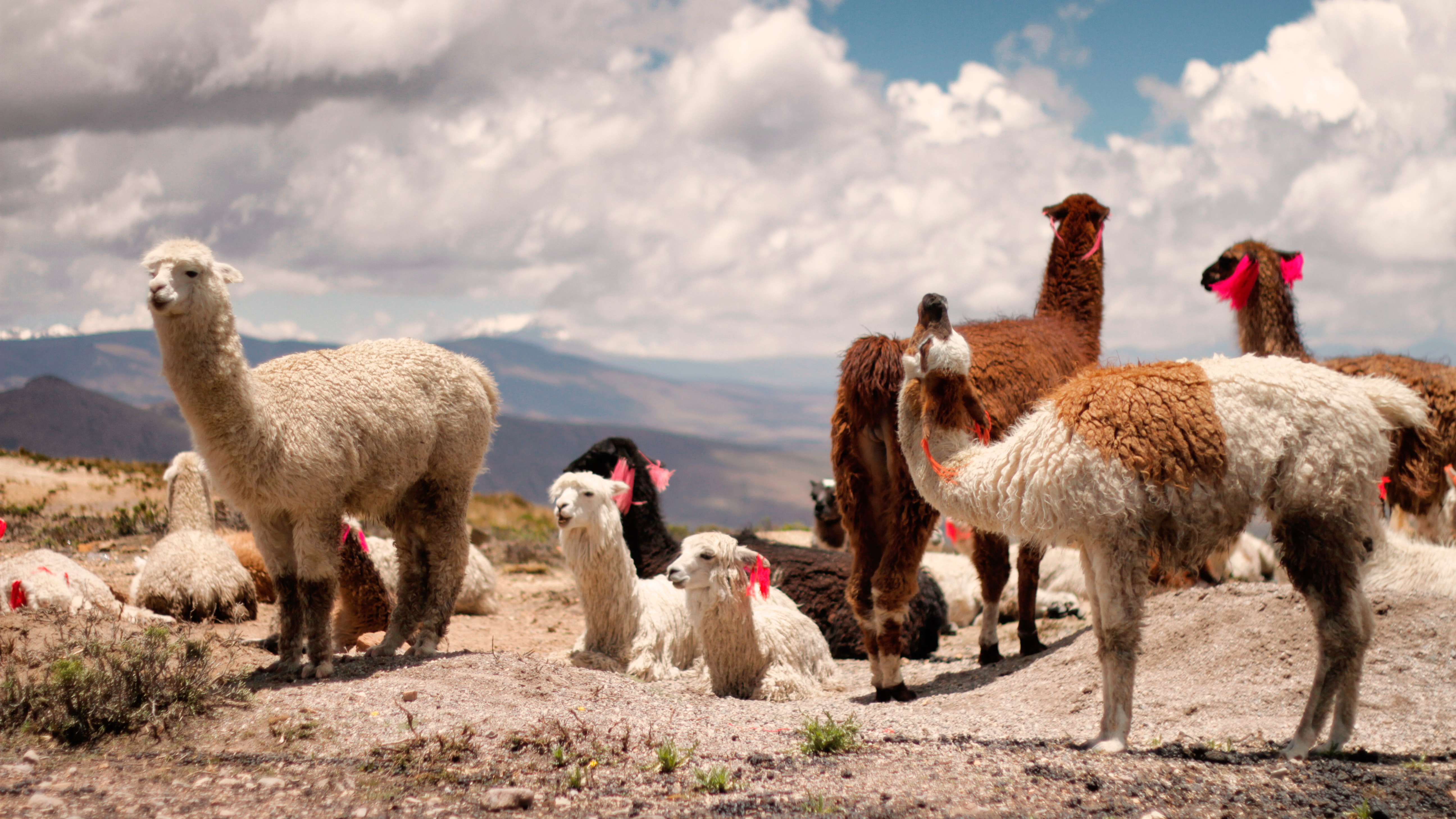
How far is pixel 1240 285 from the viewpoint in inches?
340

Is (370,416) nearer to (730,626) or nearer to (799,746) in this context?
(730,626)

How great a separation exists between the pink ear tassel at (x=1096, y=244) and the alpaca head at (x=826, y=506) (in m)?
5.70

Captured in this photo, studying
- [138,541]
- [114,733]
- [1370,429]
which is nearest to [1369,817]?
[1370,429]

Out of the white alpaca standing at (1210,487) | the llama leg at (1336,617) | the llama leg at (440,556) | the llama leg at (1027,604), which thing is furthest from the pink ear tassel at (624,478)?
the llama leg at (1336,617)

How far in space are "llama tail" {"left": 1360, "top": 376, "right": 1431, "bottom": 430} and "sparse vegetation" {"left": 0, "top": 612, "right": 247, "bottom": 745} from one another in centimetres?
630

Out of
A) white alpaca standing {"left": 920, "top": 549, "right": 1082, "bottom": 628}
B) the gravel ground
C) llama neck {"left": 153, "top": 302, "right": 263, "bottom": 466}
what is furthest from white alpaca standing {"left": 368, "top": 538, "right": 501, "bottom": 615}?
white alpaca standing {"left": 920, "top": 549, "right": 1082, "bottom": 628}

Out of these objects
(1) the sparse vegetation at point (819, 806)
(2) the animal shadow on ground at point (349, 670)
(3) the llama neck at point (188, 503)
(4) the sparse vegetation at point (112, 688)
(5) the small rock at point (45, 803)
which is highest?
(3) the llama neck at point (188, 503)

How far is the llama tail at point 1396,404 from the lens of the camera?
4.87 m

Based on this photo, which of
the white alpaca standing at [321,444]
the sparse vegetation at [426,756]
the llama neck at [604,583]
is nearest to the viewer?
the sparse vegetation at [426,756]

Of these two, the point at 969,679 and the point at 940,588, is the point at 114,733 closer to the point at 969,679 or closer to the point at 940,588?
the point at 969,679

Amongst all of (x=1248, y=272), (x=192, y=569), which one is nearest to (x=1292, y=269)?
(x=1248, y=272)

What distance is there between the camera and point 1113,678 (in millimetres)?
4629

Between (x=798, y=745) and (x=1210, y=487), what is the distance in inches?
96.2

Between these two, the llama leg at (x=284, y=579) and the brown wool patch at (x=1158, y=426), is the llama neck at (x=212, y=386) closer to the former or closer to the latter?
the llama leg at (x=284, y=579)
